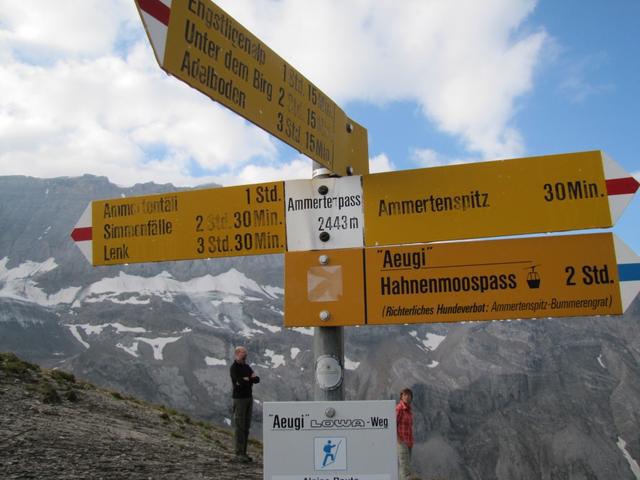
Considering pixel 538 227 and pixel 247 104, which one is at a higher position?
pixel 247 104

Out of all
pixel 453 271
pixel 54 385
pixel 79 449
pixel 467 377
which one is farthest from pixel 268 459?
pixel 467 377

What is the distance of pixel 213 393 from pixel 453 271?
143932 mm

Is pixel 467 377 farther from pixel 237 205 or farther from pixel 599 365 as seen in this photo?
pixel 237 205

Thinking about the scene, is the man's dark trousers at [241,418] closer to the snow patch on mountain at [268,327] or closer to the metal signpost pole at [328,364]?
the metal signpost pole at [328,364]

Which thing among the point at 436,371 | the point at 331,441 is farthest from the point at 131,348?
the point at 331,441

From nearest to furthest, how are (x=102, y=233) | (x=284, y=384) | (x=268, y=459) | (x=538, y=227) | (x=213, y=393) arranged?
(x=268, y=459)
(x=538, y=227)
(x=102, y=233)
(x=213, y=393)
(x=284, y=384)

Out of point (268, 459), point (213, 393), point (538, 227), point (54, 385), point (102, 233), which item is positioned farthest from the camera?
point (213, 393)

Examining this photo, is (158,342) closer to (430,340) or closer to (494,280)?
(430,340)

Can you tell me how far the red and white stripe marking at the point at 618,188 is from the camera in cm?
482

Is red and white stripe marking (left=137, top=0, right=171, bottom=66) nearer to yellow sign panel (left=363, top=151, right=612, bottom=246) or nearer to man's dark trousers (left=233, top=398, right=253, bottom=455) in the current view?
yellow sign panel (left=363, top=151, right=612, bottom=246)

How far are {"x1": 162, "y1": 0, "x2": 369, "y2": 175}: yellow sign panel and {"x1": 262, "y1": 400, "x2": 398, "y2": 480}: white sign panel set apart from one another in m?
2.08

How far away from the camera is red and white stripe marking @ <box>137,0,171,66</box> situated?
3.57 meters

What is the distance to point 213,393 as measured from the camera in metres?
142

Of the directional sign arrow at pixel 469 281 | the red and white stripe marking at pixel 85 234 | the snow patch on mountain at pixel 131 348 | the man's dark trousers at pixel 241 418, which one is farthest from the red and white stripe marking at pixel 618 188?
the snow patch on mountain at pixel 131 348
